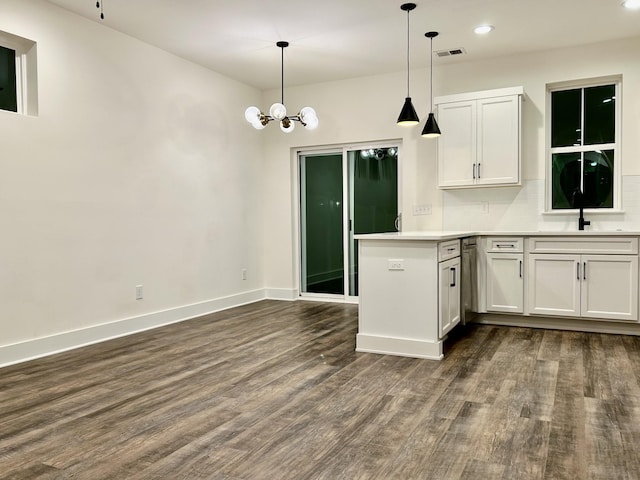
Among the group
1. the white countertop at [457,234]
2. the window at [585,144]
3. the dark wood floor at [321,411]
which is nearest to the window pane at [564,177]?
the window at [585,144]

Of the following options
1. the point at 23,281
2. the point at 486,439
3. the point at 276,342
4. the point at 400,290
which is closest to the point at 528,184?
the point at 400,290

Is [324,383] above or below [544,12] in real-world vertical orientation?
below

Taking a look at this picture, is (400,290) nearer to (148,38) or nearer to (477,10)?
(477,10)

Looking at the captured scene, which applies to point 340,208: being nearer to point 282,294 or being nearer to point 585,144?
point 282,294

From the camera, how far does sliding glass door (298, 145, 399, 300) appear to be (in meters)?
6.14

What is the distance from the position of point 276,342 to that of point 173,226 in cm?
181

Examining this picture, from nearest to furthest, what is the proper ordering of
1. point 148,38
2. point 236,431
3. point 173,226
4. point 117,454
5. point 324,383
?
point 117,454
point 236,431
point 324,383
point 148,38
point 173,226

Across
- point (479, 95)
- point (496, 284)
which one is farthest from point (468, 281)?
point (479, 95)

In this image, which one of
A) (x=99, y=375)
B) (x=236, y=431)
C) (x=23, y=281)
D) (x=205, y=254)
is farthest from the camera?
(x=205, y=254)

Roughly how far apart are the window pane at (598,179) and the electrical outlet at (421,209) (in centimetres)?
161

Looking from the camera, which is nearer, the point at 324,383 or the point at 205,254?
the point at 324,383

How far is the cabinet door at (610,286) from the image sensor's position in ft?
14.1

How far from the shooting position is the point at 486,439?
231 cm

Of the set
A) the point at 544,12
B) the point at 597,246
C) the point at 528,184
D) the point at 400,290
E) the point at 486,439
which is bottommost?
the point at 486,439
